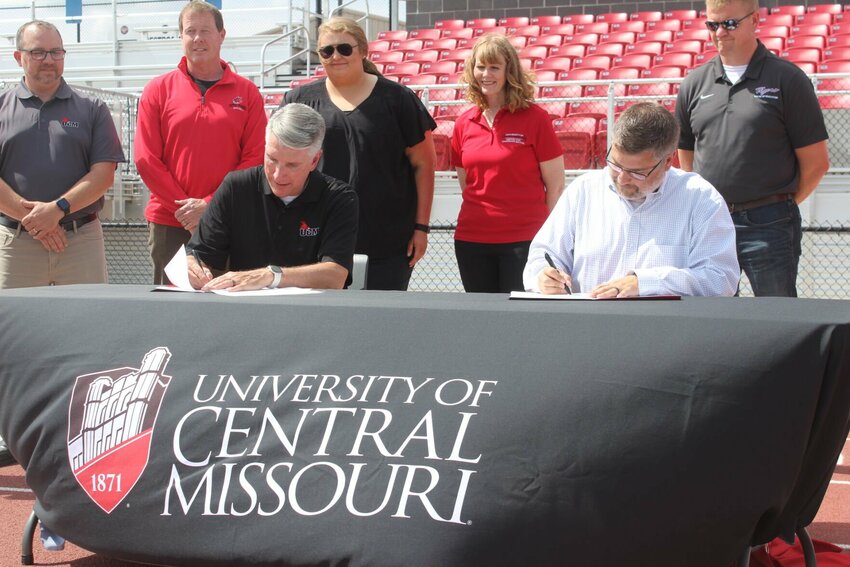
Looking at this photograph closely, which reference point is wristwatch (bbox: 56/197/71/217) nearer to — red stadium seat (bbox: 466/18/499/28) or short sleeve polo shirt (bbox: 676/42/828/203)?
short sleeve polo shirt (bbox: 676/42/828/203)

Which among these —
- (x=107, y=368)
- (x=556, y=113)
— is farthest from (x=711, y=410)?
(x=556, y=113)

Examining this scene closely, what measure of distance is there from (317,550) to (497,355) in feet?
1.98

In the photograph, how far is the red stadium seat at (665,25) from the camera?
14102mm

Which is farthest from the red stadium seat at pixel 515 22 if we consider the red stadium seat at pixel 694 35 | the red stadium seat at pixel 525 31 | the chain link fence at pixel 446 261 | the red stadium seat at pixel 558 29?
the chain link fence at pixel 446 261

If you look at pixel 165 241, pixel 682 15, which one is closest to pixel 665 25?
pixel 682 15

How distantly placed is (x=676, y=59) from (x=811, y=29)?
1.88 metres

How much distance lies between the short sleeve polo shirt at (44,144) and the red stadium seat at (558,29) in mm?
10999

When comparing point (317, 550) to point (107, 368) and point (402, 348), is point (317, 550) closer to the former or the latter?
point (402, 348)

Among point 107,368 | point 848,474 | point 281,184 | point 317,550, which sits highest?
point 281,184

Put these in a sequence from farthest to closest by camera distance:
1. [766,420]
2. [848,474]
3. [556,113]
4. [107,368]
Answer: [556,113]
[848,474]
[107,368]
[766,420]

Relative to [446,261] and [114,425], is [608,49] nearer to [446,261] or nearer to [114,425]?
[446,261]

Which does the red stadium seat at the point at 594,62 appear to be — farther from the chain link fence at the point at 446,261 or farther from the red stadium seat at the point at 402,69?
the chain link fence at the point at 446,261

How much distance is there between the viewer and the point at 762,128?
3.85 meters

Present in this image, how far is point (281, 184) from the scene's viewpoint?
11.3ft
